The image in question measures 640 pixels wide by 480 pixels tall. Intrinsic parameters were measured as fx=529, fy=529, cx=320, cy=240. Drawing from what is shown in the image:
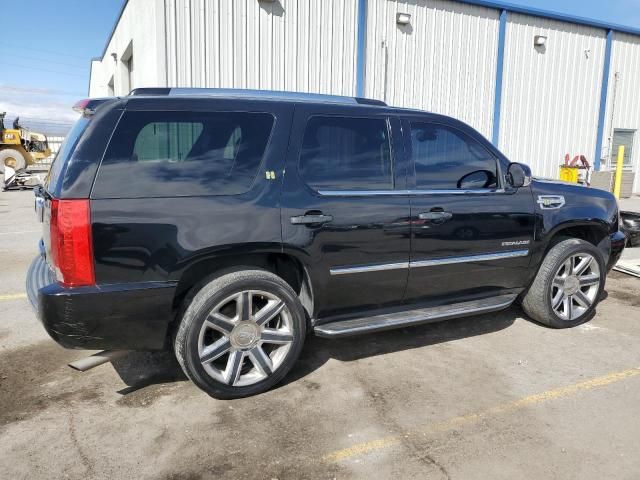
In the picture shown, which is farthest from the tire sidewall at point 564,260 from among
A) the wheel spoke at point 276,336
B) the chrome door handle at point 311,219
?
the wheel spoke at point 276,336

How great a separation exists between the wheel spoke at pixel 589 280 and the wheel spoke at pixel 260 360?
9.57 feet

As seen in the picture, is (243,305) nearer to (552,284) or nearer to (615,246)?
(552,284)

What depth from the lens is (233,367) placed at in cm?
328

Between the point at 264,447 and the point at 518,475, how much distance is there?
128 cm

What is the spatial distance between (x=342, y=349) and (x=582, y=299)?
2.22m

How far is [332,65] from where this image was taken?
38.8 ft

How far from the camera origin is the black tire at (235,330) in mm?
3109

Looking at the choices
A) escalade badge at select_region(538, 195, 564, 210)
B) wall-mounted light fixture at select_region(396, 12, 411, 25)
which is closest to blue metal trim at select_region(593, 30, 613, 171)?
wall-mounted light fixture at select_region(396, 12, 411, 25)

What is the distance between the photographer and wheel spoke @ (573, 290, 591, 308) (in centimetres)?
464

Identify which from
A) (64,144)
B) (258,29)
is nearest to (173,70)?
(258,29)

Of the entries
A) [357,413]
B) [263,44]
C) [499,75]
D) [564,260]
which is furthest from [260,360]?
[499,75]

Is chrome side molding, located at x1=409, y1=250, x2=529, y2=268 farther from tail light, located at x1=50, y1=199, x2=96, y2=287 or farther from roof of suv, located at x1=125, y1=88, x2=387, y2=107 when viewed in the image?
tail light, located at x1=50, y1=199, x2=96, y2=287

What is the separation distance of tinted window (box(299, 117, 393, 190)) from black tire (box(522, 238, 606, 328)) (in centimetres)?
175

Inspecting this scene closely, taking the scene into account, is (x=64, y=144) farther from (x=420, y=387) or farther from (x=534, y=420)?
(x=534, y=420)
